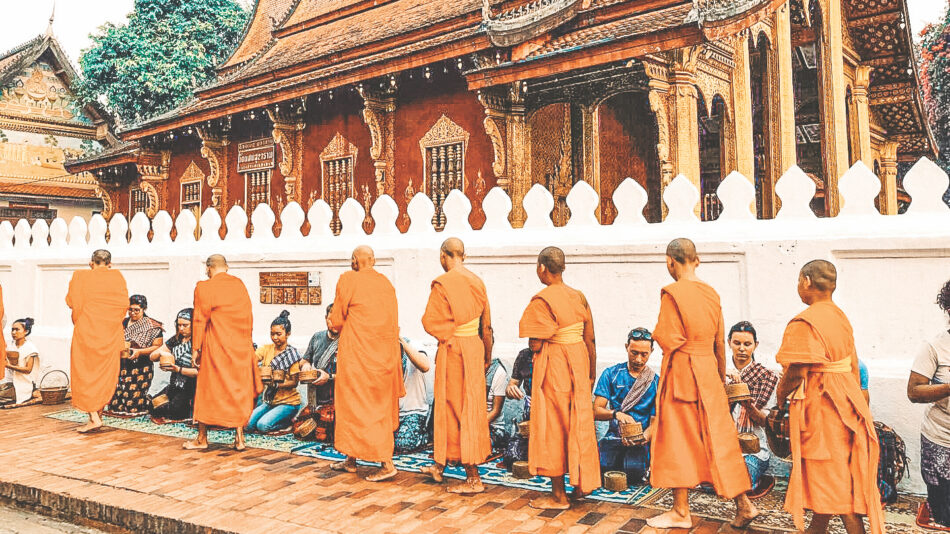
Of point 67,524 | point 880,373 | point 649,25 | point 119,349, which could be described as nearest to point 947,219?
point 880,373

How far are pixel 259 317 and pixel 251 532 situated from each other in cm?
380

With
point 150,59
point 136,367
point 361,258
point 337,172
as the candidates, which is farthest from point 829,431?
point 150,59

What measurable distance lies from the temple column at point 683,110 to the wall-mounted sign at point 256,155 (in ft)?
27.4

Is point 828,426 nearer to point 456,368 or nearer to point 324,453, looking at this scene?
point 456,368

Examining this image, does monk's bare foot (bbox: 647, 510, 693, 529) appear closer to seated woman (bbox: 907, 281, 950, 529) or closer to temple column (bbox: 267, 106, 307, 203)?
seated woman (bbox: 907, 281, 950, 529)

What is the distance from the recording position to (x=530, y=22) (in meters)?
8.99

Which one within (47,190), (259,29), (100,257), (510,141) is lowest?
(100,257)

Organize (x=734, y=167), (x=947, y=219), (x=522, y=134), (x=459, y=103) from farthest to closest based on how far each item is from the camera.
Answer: (x=459, y=103), (x=522, y=134), (x=734, y=167), (x=947, y=219)

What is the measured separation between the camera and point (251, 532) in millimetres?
3691

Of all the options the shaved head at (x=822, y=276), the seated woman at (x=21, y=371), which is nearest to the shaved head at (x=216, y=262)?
the seated woman at (x=21, y=371)

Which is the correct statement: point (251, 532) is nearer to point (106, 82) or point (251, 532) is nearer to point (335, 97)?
point (335, 97)

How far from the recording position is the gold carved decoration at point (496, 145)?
31.7ft

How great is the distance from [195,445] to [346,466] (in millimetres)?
1539

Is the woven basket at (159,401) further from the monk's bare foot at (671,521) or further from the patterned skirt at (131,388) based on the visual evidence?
the monk's bare foot at (671,521)
